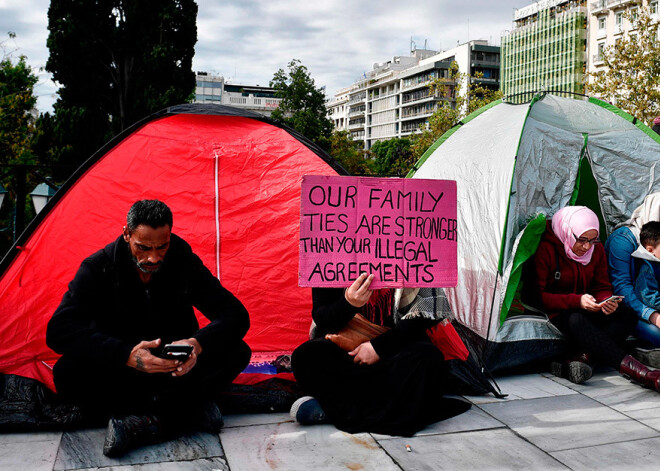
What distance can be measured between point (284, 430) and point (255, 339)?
3.14 feet

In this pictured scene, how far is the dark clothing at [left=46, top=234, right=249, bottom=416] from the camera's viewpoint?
2770 mm

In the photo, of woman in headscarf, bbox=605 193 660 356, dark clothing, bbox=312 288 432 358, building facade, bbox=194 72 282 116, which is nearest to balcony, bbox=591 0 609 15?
woman in headscarf, bbox=605 193 660 356

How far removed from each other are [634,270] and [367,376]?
2.41 m

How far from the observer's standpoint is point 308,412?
10.4ft

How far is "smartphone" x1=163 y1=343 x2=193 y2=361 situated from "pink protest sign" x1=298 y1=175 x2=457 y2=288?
656 millimetres

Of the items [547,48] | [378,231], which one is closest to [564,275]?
[378,231]

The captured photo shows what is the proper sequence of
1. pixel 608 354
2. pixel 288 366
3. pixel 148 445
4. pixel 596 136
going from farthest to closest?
1. pixel 596 136
2. pixel 608 354
3. pixel 288 366
4. pixel 148 445

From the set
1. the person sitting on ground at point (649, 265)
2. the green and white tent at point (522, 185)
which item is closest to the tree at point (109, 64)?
the green and white tent at point (522, 185)

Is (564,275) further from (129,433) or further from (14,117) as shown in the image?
(14,117)

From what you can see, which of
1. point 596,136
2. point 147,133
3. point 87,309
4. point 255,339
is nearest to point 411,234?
point 255,339

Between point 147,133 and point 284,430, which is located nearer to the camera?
point 284,430

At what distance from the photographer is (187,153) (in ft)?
13.7

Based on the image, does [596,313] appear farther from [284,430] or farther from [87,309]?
[87,309]

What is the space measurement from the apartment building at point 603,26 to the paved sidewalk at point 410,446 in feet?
168
